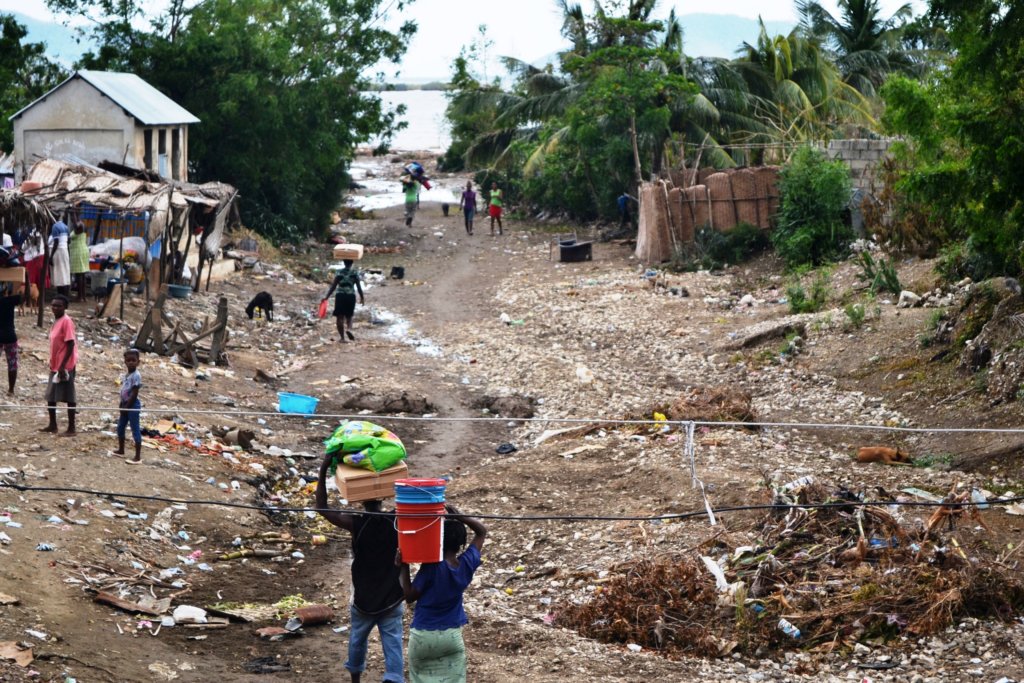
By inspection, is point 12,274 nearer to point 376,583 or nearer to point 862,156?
point 376,583

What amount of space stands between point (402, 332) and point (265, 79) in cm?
1007

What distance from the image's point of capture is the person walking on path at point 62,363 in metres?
9.64

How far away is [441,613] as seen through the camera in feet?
17.2

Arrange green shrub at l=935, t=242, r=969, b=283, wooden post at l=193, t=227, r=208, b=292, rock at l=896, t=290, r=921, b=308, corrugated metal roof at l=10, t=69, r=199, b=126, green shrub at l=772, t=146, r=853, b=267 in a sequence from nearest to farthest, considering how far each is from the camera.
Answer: green shrub at l=935, t=242, r=969, b=283 < rock at l=896, t=290, r=921, b=308 < wooden post at l=193, t=227, r=208, b=292 < green shrub at l=772, t=146, r=853, b=267 < corrugated metal roof at l=10, t=69, r=199, b=126

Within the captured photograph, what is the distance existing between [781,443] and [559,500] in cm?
225

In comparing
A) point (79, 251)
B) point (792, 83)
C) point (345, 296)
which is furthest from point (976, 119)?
point (792, 83)

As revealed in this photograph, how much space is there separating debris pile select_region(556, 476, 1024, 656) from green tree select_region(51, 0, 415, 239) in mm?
19280

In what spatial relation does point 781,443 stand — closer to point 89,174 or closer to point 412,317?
point 412,317

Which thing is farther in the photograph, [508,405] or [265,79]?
[265,79]

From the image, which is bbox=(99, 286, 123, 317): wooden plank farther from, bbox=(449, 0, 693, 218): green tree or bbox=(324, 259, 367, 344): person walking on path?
bbox=(449, 0, 693, 218): green tree

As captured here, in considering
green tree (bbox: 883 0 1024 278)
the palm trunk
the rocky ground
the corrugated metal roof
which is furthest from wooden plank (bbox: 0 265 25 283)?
the palm trunk

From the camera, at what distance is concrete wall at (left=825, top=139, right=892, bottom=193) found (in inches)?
791

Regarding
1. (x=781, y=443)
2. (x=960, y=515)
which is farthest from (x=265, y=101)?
(x=960, y=515)

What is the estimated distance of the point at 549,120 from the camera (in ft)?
100
